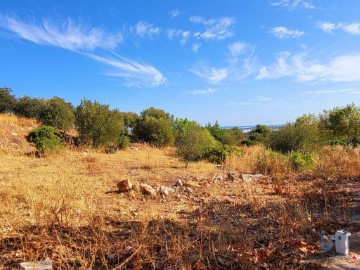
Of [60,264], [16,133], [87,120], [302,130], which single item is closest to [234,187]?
[60,264]

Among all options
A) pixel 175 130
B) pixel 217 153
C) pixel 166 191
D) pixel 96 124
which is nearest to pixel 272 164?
pixel 217 153

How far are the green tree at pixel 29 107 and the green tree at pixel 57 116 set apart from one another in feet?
1.92

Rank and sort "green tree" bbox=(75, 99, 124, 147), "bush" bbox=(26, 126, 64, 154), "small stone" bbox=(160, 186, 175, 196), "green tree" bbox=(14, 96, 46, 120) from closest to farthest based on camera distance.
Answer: "small stone" bbox=(160, 186, 175, 196) → "bush" bbox=(26, 126, 64, 154) → "green tree" bbox=(75, 99, 124, 147) → "green tree" bbox=(14, 96, 46, 120)

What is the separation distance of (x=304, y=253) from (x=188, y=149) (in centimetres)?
764

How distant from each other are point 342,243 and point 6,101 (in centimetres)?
2271

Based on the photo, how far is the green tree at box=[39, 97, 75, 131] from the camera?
19.6m

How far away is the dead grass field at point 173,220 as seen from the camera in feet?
9.60

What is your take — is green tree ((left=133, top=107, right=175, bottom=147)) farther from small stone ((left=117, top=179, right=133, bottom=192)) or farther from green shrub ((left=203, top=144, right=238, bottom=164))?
small stone ((left=117, top=179, right=133, bottom=192))

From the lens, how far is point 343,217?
421 centimetres

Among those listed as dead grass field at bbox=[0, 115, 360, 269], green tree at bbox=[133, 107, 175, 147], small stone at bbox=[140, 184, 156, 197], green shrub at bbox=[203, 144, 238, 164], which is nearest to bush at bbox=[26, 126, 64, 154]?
dead grass field at bbox=[0, 115, 360, 269]

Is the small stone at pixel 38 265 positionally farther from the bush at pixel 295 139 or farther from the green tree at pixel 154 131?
the green tree at pixel 154 131

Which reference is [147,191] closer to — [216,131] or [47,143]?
[47,143]

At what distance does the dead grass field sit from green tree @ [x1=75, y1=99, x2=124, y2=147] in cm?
679

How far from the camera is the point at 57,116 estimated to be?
64.1 feet
